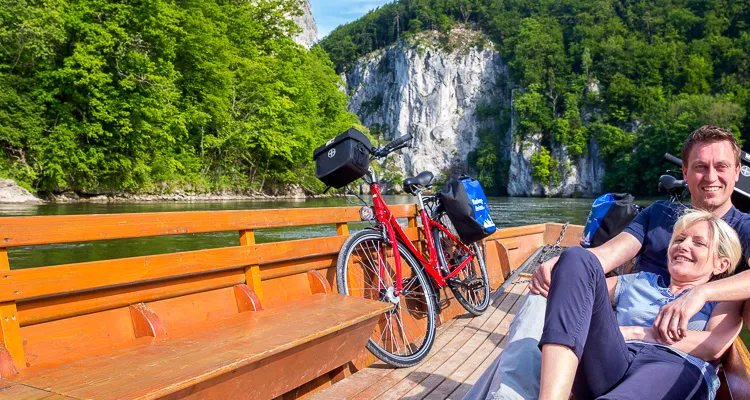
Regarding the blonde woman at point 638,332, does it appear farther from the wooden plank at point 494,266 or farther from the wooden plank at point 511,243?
the wooden plank at point 511,243

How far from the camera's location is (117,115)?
23.7 metres

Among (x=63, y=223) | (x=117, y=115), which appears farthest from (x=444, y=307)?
(x=117, y=115)

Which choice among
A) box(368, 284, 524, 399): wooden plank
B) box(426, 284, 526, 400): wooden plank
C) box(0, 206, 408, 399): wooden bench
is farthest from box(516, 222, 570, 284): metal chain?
box(0, 206, 408, 399): wooden bench

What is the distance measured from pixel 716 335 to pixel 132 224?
6.88 feet

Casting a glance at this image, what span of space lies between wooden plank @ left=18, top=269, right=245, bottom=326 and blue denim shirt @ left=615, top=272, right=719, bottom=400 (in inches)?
68.2

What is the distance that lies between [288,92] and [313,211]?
108ft

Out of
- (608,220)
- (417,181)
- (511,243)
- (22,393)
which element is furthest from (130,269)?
(511,243)

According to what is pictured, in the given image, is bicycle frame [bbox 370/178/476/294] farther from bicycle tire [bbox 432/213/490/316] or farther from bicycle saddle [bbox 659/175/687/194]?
bicycle saddle [bbox 659/175/687/194]

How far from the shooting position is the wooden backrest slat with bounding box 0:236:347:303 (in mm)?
1813

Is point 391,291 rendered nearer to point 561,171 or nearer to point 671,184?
point 671,184

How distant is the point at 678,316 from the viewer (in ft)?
5.49

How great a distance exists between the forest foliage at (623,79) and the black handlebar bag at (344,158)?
6049cm

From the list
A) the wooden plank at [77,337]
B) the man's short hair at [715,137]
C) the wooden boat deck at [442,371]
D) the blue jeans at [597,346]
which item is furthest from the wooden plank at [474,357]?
the man's short hair at [715,137]

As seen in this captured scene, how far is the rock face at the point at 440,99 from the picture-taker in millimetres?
90938
